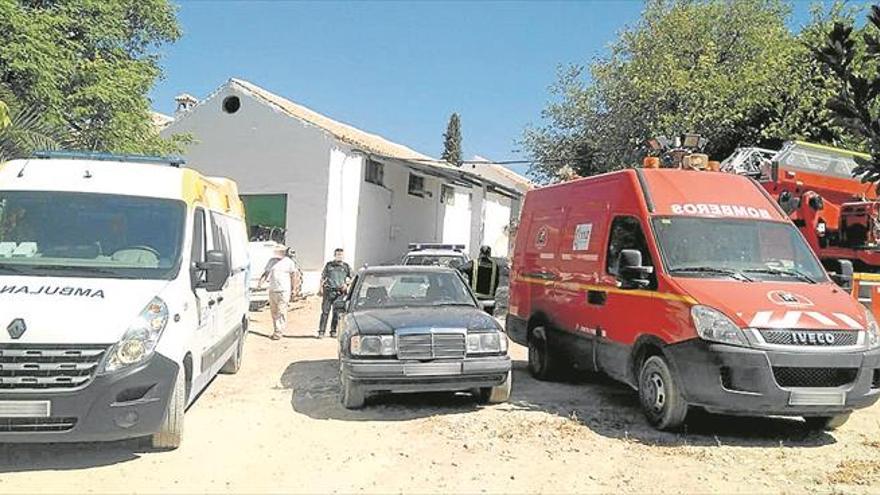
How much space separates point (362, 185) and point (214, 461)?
1705 centimetres

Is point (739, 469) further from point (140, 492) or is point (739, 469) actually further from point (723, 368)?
point (140, 492)

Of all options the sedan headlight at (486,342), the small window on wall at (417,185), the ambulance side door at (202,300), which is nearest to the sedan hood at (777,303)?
the sedan headlight at (486,342)

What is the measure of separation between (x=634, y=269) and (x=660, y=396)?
1200mm

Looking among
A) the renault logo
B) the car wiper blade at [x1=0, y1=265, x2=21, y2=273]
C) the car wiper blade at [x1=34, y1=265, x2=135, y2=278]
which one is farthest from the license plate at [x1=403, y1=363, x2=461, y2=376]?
the car wiper blade at [x1=0, y1=265, x2=21, y2=273]

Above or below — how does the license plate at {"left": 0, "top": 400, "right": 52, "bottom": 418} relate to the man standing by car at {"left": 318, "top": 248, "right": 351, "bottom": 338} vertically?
below

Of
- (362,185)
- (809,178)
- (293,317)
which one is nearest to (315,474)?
(809,178)

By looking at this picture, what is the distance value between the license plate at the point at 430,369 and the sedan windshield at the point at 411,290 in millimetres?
1208

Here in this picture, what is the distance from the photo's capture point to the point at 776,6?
2259cm

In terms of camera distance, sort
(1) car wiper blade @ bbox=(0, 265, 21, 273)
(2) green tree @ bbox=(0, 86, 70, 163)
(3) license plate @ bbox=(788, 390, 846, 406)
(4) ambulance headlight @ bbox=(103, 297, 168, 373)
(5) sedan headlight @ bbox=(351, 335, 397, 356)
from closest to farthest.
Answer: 1. (4) ambulance headlight @ bbox=(103, 297, 168, 373)
2. (1) car wiper blade @ bbox=(0, 265, 21, 273)
3. (3) license plate @ bbox=(788, 390, 846, 406)
4. (5) sedan headlight @ bbox=(351, 335, 397, 356)
5. (2) green tree @ bbox=(0, 86, 70, 163)

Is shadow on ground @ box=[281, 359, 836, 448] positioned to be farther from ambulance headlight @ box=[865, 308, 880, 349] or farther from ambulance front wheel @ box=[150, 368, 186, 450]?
ambulance front wheel @ box=[150, 368, 186, 450]

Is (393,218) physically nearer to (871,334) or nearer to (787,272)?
(787,272)

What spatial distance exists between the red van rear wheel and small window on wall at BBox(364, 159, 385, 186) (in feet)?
45.9

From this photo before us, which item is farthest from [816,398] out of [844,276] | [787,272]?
[844,276]

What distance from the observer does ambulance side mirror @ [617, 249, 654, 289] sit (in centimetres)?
665
